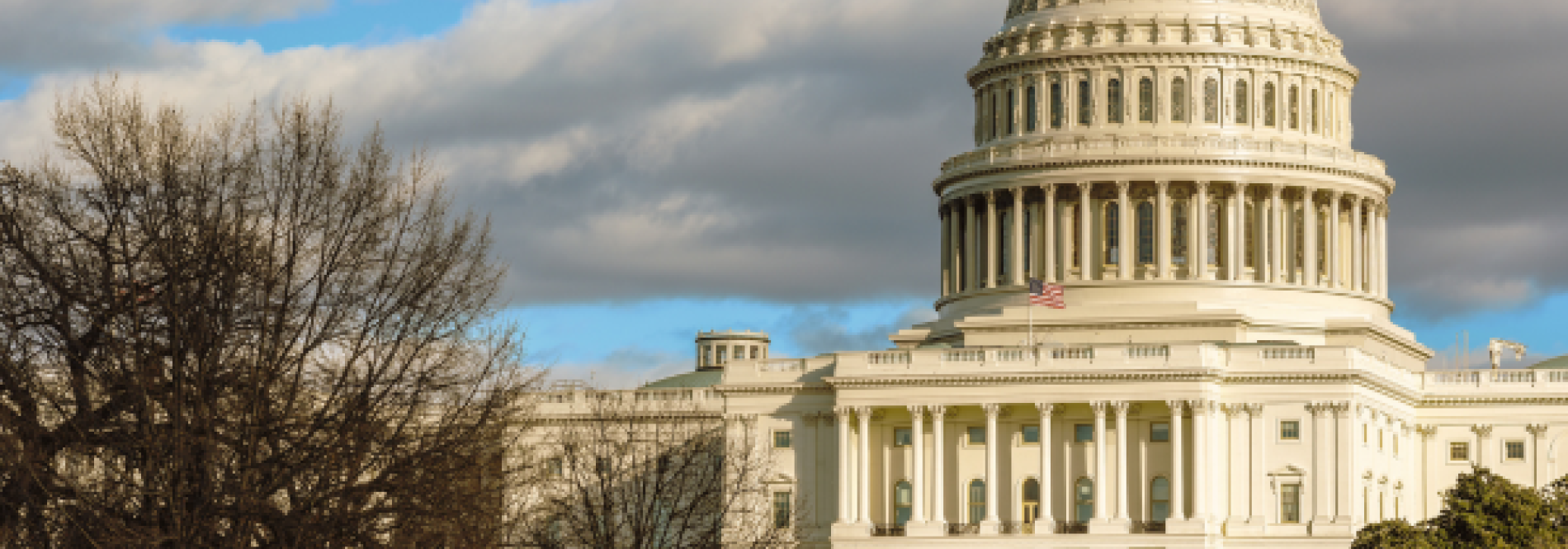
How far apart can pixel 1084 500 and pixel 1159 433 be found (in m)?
4.38

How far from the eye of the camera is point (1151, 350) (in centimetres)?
11794

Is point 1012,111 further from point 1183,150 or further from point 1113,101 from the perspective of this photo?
point 1183,150

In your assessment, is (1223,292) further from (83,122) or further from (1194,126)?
(83,122)

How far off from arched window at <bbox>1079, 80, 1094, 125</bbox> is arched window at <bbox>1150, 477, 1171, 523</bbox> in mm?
24868

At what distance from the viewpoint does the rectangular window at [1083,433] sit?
120500 mm

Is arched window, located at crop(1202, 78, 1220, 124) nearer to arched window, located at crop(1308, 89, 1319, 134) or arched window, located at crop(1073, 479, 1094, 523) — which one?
arched window, located at crop(1308, 89, 1319, 134)

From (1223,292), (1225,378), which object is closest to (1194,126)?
(1223,292)

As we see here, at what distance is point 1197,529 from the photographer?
378 feet

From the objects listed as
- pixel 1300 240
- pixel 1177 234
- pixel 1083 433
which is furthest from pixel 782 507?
pixel 1300 240

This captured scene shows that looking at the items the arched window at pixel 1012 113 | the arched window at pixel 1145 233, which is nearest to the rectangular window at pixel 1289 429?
the arched window at pixel 1145 233

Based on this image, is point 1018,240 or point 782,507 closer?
point 782,507

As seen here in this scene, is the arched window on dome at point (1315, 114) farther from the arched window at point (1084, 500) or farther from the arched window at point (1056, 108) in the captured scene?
the arched window at point (1084, 500)

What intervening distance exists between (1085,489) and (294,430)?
238ft

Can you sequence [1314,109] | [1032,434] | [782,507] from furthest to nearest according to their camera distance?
[1314,109] → [782,507] → [1032,434]
